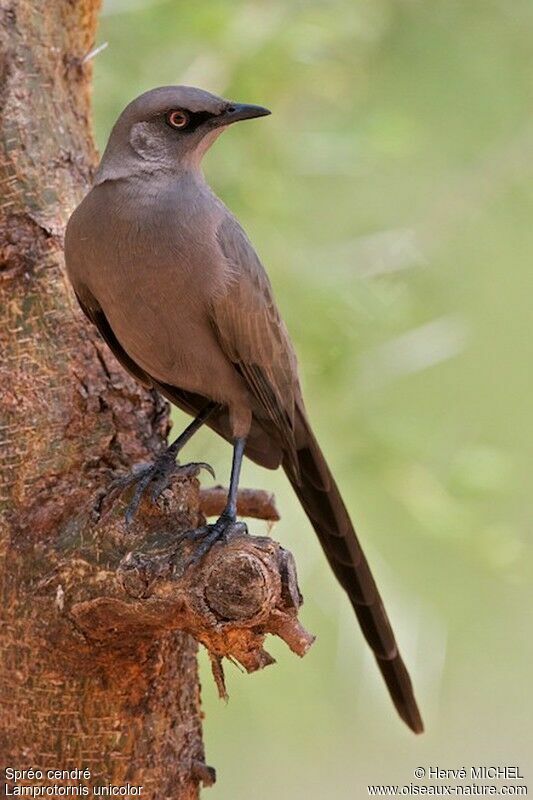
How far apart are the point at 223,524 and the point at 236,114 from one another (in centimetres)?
160

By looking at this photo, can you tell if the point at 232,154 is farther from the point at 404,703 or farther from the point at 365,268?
the point at 404,703

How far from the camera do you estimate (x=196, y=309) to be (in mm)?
4156

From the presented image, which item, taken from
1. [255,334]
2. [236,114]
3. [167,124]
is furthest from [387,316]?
[167,124]

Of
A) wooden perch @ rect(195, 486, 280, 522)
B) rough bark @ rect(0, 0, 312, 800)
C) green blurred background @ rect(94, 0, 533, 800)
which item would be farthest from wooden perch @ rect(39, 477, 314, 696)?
green blurred background @ rect(94, 0, 533, 800)

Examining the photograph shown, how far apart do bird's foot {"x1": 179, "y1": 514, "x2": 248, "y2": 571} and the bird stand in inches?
1.1

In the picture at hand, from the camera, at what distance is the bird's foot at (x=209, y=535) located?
3.38m

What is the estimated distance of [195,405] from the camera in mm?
4727

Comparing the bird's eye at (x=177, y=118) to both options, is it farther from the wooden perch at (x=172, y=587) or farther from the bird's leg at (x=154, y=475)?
the wooden perch at (x=172, y=587)

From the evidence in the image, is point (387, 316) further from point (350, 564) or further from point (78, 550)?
point (78, 550)

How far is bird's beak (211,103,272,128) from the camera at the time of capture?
4.37 metres

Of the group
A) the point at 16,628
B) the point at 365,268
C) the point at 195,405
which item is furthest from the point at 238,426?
the point at 365,268

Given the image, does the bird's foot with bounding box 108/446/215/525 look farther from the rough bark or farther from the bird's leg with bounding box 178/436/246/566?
the bird's leg with bounding box 178/436/246/566

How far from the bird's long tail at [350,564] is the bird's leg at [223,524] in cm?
28

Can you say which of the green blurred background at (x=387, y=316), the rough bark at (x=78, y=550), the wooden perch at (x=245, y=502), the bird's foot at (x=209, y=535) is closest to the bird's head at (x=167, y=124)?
the rough bark at (x=78, y=550)
